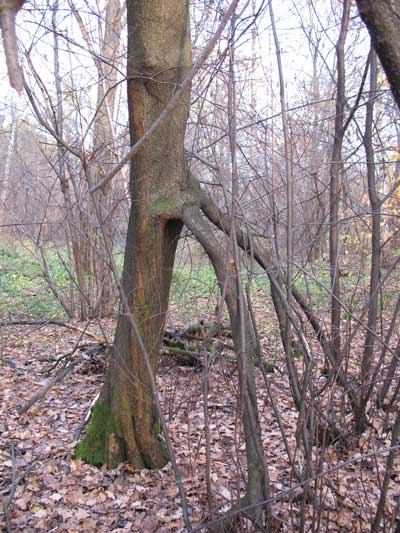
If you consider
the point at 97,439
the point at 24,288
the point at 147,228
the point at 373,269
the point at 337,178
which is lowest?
the point at 97,439

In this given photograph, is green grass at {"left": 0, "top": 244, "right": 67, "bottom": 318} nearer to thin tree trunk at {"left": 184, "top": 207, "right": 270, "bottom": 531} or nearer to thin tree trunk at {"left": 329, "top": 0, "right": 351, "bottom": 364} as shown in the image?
thin tree trunk at {"left": 329, "top": 0, "right": 351, "bottom": 364}

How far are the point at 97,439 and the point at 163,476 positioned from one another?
23.6 inches

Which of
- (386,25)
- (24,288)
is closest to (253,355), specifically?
(386,25)

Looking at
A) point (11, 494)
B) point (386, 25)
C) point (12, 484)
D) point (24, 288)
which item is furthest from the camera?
point (24, 288)

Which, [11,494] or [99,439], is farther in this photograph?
[99,439]

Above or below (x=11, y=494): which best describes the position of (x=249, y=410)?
above

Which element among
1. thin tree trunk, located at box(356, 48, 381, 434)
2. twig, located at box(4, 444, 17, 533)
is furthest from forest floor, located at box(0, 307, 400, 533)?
thin tree trunk, located at box(356, 48, 381, 434)

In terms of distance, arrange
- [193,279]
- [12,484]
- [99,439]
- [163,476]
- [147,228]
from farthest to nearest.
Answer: [193,279] < [99,439] < [163,476] < [147,228] < [12,484]

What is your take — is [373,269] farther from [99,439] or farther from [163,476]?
[99,439]

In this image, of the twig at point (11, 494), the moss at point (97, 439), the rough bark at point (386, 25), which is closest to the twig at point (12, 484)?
the twig at point (11, 494)

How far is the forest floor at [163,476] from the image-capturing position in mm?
3035

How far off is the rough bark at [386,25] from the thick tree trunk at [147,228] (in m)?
2.01

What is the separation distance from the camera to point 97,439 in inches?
155

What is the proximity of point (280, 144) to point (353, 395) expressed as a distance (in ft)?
7.27
